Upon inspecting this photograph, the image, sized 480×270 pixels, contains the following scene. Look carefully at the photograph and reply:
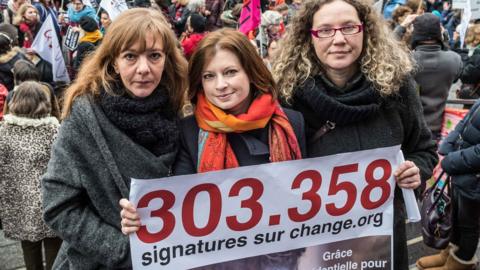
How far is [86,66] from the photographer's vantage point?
82.1 inches

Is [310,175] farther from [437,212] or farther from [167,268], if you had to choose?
[437,212]

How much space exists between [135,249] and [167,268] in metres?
0.16

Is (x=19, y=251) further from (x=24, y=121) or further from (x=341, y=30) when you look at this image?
(x=341, y=30)

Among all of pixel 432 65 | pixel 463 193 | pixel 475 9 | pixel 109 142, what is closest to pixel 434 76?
pixel 432 65

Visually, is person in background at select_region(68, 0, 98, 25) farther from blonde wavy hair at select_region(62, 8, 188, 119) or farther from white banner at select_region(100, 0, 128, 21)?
blonde wavy hair at select_region(62, 8, 188, 119)

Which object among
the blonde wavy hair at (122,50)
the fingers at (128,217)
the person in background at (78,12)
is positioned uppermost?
the blonde wavy hair at (122,50)

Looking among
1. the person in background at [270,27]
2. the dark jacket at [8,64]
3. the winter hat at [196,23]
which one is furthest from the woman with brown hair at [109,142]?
the person in background at [270,27]

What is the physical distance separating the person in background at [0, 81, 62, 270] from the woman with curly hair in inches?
81.4

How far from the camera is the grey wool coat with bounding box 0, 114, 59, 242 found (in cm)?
368

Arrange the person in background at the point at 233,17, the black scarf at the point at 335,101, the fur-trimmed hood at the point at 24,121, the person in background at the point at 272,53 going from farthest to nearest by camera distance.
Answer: the person in background at the point at 233,17, the fur-trimmed hood at the point at 24,121, the person in background at the point at 272,53, the black scarf at the point at 335,101

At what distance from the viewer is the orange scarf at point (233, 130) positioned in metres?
2.05

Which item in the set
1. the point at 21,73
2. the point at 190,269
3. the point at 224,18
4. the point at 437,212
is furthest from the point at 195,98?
the point at 224,18

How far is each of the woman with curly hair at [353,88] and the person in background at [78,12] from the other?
6232 millimetres

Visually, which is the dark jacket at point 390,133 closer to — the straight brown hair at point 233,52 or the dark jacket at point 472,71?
the straight brown hair at point 233,52
